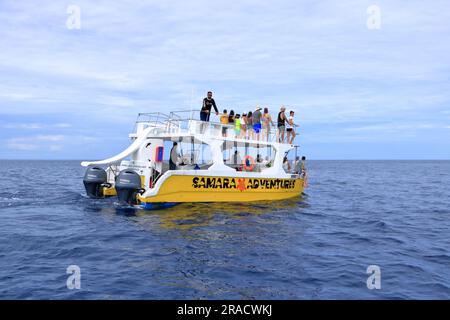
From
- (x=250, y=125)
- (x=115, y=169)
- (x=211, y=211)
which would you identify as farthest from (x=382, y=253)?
(x=115, y=169)

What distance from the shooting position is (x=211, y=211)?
1683 cm

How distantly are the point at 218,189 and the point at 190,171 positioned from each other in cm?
181

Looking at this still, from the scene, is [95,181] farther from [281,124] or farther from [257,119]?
[281,124]

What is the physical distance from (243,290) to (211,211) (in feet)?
27.6

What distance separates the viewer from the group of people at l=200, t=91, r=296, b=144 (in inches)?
741

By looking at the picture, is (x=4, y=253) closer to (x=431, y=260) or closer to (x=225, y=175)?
(x=225, y=175)

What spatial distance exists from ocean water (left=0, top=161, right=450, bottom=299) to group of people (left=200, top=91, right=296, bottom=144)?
12.4 feet

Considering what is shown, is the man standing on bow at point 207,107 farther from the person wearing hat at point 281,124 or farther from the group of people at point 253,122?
the person wearing hat at point 281,124

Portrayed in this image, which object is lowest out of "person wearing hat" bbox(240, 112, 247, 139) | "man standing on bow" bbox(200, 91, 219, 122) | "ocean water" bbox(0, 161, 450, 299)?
"ocean water" bbox(0, 161, 450, 299)
